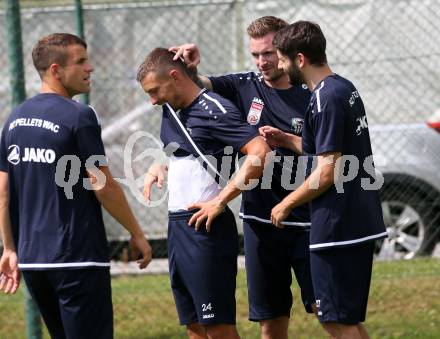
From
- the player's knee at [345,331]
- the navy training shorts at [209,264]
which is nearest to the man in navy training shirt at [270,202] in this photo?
the navy training shorts at [209,264]

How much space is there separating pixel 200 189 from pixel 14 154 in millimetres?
1078

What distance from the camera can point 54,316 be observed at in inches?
221

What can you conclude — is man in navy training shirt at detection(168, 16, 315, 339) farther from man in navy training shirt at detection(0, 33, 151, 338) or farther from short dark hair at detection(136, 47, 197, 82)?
man in navy training shirt at detection(0, 33, 151, 338)

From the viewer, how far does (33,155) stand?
5367 millimetres

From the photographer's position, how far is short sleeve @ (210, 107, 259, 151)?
571cm

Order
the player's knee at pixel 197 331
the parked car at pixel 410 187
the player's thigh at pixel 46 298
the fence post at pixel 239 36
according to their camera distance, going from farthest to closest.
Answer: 1. the parked car at pixel 410 187
2. the fence post at pixel 239 36
3. the player's knee at pixel 197 331
4. the player's thigh at pixel 46 298

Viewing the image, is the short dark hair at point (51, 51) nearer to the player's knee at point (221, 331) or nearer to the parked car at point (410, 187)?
the player's knee at point (221, 331)

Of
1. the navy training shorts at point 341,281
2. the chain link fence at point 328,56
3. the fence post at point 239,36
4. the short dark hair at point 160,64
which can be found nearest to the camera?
the navy training shorts at point 341,281

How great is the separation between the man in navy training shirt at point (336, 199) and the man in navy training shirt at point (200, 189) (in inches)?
14.4

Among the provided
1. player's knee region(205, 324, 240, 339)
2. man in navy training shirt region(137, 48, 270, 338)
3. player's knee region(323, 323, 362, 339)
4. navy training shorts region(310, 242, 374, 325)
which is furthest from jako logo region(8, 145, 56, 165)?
player's knee region(323, 323, 362, 339)

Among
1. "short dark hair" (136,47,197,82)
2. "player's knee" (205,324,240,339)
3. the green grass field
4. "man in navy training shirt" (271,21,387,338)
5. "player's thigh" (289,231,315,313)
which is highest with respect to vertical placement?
"short dark hair" (136,47,197,82)

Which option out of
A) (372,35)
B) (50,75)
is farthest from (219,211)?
(372,35)

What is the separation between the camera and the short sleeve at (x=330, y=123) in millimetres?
5484

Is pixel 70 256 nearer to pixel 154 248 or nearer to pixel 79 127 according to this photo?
pixel 79 127
